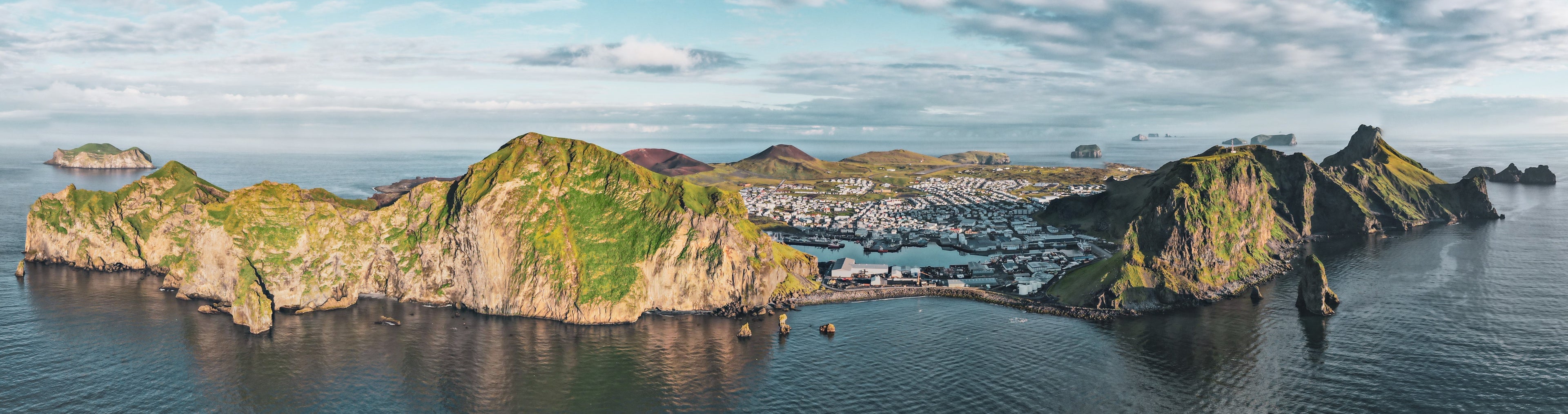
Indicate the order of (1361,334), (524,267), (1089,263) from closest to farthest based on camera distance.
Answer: (1361,334)
(524,267)
(1089,263)

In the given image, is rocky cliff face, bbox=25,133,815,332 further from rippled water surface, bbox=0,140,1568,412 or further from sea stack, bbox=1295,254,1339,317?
sea stack, bbox=1295,254,1339,317

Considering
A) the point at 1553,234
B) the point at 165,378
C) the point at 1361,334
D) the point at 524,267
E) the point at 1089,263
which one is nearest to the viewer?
the point at 165,378

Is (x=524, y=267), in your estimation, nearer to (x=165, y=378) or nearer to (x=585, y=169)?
(x=585, y=169)

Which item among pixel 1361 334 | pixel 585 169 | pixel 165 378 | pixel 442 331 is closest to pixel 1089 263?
pixel 1361 334

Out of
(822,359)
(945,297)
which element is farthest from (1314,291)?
(822,359)

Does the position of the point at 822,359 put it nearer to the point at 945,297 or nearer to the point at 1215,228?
the point at 945,297

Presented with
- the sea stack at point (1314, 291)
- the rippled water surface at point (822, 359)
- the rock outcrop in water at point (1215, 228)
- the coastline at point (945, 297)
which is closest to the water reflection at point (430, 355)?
the rippled water surface at point (822, 359)

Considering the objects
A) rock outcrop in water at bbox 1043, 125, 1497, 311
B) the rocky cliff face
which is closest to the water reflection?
the rocky cliff face
